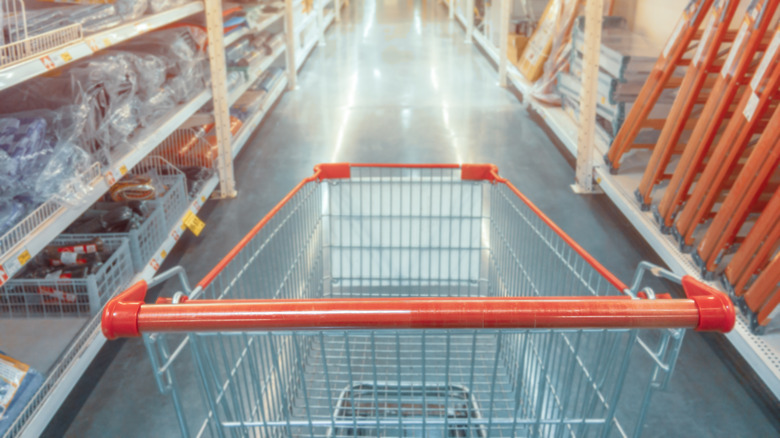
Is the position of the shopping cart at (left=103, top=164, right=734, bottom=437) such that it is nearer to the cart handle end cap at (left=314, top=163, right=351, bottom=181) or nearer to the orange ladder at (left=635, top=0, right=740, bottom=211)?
the cart handle end cap at (left=314, top=163, right=351, bottom=181)

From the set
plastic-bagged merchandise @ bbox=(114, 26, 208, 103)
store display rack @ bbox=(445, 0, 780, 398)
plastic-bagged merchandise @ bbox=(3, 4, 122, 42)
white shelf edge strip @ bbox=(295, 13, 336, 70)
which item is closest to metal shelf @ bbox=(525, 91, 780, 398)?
store display rack @ bbox=(445, 0, 780, 398)

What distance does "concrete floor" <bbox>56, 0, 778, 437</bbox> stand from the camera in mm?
2279

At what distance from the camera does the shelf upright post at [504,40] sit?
24.4 feet

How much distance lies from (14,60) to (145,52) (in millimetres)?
1638

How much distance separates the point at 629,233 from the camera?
12.2 ft

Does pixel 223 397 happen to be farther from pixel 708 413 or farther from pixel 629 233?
pixel 629 233

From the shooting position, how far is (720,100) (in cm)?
292

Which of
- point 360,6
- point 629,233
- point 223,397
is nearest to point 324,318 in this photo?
point 223,397

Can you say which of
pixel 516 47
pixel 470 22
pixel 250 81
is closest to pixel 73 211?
pixel 250 81

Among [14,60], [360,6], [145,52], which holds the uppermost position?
[14,60]

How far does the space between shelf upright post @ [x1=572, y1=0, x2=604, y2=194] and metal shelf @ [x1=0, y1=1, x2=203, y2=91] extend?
2.56m

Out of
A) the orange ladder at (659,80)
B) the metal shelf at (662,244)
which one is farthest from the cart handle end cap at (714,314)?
the orange ladder at (659,80)

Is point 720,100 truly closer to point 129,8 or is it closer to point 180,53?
point 129,8

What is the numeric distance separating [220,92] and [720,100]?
2.93 metres
